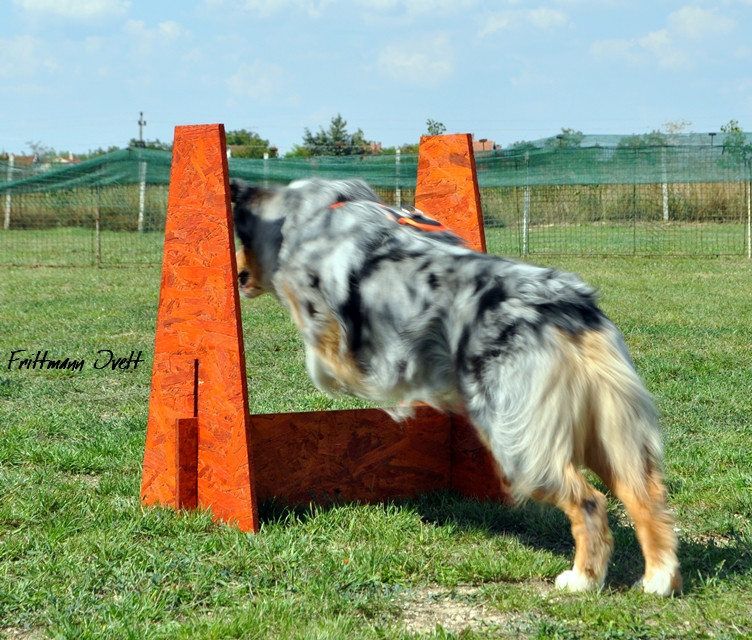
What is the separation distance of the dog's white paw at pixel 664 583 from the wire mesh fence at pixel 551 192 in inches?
520

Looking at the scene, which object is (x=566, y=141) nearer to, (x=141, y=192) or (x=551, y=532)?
(x=141, y=192)

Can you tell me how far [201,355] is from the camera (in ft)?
12.5

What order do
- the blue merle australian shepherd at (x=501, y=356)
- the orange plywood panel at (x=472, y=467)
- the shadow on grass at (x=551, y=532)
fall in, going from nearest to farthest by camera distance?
the blue merle australian shepherd at (x=501, y=356) < the shadow on grass at (x=551, y=532) < the orange plywood panel at (x=472, y=467)

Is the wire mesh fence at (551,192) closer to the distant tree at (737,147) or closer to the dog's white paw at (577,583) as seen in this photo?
the distant tree at (737,147)

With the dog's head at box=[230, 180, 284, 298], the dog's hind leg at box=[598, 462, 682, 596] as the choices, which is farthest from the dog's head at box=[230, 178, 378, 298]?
the dog's hind leg at box=[598, 462, 682, 596]

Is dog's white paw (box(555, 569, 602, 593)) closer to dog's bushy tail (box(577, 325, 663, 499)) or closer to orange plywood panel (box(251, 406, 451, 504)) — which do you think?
dog's bushy tail (box(577, 325, 663, 499))

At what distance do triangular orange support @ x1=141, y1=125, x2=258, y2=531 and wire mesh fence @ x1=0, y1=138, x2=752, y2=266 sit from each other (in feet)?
40.1

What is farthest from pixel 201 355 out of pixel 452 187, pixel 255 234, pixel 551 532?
pixel 551 532

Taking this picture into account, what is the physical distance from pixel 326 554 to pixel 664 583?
1288 millimetres

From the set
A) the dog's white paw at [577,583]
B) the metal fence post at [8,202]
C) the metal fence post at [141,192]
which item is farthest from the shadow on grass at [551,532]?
the metal fence post at [8,202]

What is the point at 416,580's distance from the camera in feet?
11.1

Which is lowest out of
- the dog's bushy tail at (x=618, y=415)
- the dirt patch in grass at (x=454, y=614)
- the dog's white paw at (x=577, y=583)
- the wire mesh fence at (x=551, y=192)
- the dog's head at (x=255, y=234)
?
the dirt patch in grass at (x=454, y=614)

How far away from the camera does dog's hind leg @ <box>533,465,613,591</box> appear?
10.2 feet

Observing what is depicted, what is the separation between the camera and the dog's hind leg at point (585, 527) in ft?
10.2
